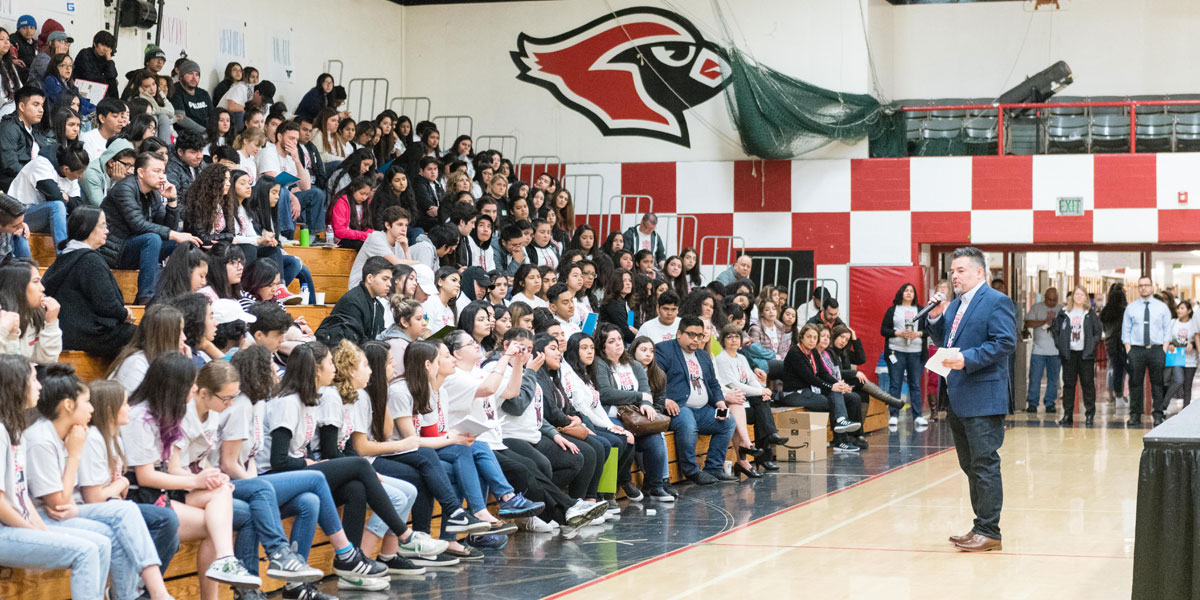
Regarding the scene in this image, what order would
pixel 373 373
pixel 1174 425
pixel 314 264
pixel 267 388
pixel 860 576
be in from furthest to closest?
1. pixel 314 264
2. pixel 373 373
3. pixel 860 576
4. pixel 267 388
5. pixel 1174 425

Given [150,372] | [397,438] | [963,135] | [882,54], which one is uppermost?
[882,54]

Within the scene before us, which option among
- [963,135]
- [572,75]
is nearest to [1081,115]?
[963,135]

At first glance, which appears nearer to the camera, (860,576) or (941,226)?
(860,576)

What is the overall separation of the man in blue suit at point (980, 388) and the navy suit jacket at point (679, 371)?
280 centimetres

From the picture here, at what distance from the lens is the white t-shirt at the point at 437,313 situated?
7980 millimetres

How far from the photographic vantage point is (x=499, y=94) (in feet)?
50.2

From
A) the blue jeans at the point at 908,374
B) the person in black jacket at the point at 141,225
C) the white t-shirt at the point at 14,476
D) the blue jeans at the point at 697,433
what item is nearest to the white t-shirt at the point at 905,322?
the blue jeans at the point at 908,374

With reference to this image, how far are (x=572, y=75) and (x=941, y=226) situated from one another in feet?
14.8

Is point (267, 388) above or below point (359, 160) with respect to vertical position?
below

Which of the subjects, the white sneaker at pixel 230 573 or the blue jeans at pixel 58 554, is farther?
the white sneaker at pixel 230 573

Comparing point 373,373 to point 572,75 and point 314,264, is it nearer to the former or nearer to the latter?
point 314,264

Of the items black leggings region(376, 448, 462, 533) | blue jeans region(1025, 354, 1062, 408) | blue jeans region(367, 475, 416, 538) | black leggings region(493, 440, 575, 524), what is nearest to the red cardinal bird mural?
blue jeans region(1025, 354, 1062, 408)

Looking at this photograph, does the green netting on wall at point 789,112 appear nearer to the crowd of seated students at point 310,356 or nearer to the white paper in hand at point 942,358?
the crowd of seated students at point 310,356

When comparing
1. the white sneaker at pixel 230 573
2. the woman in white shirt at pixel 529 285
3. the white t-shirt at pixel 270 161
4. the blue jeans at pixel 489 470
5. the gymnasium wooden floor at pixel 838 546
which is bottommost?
the gymnasium wooden floor at pixel 838 546
